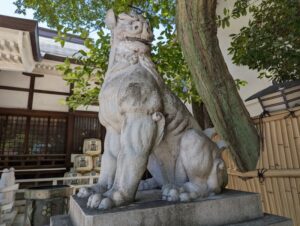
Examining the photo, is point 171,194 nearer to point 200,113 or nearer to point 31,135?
point 200,113

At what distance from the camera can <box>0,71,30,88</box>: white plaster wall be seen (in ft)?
21.8

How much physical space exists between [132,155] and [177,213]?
348mm

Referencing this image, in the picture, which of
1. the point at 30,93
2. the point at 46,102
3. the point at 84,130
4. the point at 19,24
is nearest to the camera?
the point at 19,24

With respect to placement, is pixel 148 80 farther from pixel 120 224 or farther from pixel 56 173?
pixel 56 173

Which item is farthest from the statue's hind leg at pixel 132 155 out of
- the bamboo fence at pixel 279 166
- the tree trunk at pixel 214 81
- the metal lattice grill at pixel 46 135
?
the metal lattice grill at pixel 46 135

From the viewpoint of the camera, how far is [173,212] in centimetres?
105

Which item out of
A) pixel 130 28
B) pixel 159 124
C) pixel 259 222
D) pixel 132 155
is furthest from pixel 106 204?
pixel 130 28

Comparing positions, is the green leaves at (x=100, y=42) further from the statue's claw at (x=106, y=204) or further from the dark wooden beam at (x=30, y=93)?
the dark wooden beam at (x=30, y=93)

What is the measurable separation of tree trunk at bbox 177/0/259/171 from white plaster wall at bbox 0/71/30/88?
6.40 m

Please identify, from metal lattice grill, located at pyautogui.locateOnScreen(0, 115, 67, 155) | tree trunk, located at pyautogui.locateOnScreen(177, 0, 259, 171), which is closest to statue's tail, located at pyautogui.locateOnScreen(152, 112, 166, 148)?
tree trunk, located at pyautogui.locateOnScreen(177, 0, 259, 171)

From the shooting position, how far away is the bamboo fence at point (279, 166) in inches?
72.1

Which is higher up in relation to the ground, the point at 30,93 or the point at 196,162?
the point at 30,93

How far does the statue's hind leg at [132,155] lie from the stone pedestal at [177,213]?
66 millimetres

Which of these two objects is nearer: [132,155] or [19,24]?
[132,155]
